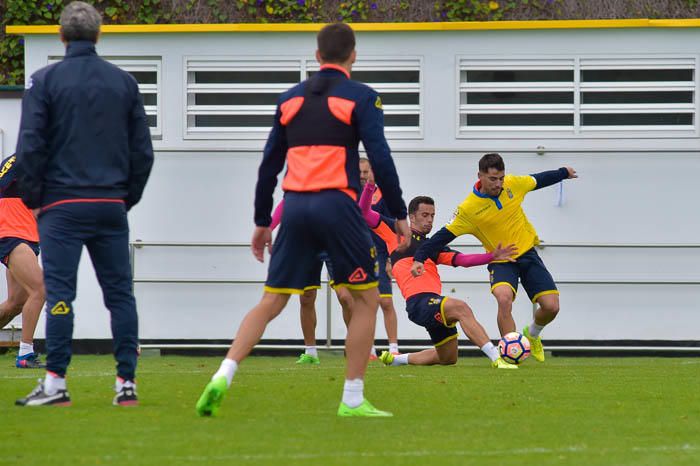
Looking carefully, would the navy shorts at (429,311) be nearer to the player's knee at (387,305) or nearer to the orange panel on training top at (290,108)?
the player's knee at (387,305)

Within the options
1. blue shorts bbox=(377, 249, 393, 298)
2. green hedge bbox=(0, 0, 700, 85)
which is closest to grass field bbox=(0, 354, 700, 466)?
blue shorts bbox=(377, 249, 393, 298)

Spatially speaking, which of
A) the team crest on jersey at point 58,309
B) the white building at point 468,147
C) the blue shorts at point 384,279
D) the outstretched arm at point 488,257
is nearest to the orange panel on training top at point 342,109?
the team crest on jersey at point 58,309

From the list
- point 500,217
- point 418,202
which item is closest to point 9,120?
point 418,202

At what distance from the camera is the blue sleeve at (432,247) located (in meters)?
12.0

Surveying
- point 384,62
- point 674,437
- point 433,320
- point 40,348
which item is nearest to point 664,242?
point 384,62

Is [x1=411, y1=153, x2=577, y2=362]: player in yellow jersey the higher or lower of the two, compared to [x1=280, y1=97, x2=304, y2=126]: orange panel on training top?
lower

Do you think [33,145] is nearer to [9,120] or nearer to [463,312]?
[463,312]

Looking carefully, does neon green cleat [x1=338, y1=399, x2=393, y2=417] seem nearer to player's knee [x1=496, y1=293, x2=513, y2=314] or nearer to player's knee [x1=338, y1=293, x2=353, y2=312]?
player's knee [x1=338, y1=293, x2=353, y2=312]

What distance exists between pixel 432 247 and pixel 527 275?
4.61 feet

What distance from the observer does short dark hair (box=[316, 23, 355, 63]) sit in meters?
7.49

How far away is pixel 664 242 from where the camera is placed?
16.0 metres

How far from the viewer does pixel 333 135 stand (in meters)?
7.29

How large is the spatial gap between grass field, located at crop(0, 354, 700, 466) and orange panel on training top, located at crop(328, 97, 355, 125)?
5.19 feet

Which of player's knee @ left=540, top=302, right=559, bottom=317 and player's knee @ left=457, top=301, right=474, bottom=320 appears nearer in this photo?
player's knee @ left=457, top=301, right=474, bottom=320
